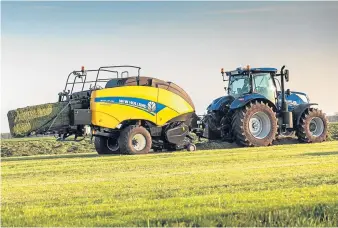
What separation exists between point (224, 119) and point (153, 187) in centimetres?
1305

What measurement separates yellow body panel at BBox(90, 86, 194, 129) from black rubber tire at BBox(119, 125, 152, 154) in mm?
421

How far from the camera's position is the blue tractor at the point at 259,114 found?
23.0 m

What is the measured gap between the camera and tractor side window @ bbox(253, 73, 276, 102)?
24.1 metres

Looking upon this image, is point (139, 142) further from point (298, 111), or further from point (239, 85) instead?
point (298, 111)

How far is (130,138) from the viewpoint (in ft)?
68.5

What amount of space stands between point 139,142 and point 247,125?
4.08 m

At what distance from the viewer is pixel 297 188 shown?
10141 mm

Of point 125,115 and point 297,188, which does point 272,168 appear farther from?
point 125,115

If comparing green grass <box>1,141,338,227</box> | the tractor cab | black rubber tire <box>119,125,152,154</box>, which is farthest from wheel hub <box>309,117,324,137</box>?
green grass <box>1,141,338,227</box>

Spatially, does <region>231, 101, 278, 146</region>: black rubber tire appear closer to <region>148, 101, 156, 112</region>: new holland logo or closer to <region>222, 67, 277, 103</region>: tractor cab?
<region>222, 67, 277, 103</region>: tractor cab

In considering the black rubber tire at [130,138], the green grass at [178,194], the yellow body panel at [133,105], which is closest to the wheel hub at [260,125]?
the yellow body panel at [133,105]

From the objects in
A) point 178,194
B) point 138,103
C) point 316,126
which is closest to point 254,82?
point 316,126

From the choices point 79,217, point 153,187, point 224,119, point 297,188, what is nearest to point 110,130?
point 224,119

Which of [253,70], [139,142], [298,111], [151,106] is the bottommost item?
[139,142]
